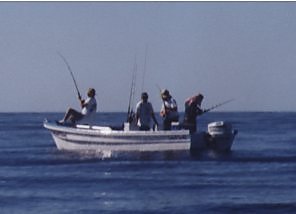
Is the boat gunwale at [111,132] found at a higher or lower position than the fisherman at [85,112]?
lower

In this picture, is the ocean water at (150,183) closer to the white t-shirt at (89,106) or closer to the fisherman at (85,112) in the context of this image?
the fisherman at (85,112)

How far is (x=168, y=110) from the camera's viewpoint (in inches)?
1052

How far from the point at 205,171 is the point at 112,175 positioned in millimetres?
2305

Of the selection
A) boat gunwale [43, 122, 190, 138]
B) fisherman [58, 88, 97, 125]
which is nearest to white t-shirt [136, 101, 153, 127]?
boat gunwale [43, 122, 190, 138]

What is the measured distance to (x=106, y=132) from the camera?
2703 cm

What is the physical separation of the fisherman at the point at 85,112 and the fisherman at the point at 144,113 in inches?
62.7

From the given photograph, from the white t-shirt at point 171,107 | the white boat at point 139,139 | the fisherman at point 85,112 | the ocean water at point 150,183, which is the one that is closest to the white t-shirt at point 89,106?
the fisherman at point 85,112

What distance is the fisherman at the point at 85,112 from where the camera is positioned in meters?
27.4

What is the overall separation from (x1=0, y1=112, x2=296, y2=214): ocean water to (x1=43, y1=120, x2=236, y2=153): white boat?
375 mm

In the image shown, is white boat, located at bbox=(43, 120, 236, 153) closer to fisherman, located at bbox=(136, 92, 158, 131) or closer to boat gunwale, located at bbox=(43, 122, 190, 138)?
boat gunwale, located at bbox=(43, 122, 190, 138)

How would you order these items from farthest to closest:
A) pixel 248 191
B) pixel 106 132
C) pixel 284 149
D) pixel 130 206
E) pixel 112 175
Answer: pixel 284 149 → pixel 106 132 → pixel 112 175 → pixel 248 191 → pixel 130 206

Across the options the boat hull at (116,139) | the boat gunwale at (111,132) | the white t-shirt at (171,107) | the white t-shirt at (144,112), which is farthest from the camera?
the white t-shirt at (171,107)

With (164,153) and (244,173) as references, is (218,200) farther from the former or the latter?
(164,153)

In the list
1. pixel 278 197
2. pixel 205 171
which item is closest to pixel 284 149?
pixel 205 171
